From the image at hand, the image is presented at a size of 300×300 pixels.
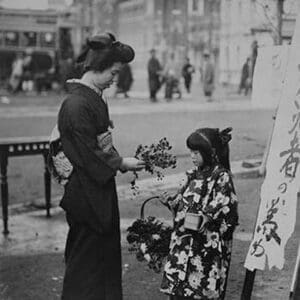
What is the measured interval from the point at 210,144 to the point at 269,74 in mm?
1399

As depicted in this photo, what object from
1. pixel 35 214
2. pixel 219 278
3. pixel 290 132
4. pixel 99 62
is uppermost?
pixel 99 62

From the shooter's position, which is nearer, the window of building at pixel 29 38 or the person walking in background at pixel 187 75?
the person walking in background at pixel 187 75

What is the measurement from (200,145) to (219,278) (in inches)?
27.9

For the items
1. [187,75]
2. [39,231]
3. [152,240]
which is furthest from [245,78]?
[152,240]

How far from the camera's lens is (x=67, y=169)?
338 cm

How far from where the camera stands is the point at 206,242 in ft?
10.8

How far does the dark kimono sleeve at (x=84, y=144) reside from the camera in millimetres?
3199

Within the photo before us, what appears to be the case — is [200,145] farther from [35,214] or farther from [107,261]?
[35,214]

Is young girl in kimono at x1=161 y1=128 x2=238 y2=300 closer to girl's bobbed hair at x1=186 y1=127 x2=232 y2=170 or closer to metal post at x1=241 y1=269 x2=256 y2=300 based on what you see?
girl's bobbed hair at x1=186 y1=127 x2=232 y2=170

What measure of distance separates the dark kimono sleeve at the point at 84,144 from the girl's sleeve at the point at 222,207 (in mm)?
526

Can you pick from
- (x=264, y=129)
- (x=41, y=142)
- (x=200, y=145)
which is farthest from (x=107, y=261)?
(x=264, y=129)

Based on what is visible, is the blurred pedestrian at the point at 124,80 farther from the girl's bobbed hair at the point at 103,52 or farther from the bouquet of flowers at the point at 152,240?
the girl's bobbed hair at the point at 103,52

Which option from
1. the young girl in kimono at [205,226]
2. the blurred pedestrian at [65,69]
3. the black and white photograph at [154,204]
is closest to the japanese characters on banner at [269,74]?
the black and white photograph at [154,204]

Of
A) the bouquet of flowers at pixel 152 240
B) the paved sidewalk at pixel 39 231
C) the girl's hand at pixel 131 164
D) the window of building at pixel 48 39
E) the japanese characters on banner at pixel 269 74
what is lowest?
the paved sidewalk at pixel 39 231
